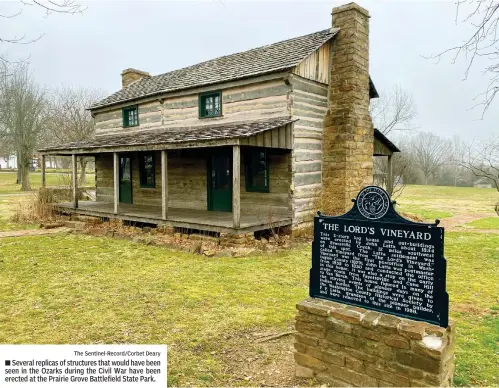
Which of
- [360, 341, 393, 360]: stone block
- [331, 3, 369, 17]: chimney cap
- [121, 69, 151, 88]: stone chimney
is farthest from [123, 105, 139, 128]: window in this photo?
[360, 341, 393, 360]: stone block

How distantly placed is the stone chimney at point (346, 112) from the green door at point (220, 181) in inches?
142

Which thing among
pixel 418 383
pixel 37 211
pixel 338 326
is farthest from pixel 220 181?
pixel 418 383

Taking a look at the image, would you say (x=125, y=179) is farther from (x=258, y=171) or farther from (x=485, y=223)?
(x=485, y=223)

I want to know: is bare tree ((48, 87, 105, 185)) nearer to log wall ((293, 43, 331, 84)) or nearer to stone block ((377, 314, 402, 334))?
log wall ((293, 43, 331, 84))

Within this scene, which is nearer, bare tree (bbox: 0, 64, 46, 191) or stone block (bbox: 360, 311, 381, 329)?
stone block (bbox: 360, 311, 381, 329)

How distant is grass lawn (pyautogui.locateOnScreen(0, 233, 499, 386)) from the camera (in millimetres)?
4809

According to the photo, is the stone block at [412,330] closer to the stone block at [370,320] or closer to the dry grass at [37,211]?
the stone block at [370,320]

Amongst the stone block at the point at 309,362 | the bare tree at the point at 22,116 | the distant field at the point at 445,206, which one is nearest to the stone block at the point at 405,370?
the stone block at the point at 309,362

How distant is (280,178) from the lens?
42.0ft

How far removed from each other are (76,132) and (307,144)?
3006 centimetres

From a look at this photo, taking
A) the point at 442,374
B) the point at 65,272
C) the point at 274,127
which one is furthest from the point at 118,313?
the point at 274,127

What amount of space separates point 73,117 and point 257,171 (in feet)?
101

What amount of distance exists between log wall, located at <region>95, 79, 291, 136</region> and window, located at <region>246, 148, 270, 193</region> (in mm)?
1275

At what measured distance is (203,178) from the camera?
49.9 ft
